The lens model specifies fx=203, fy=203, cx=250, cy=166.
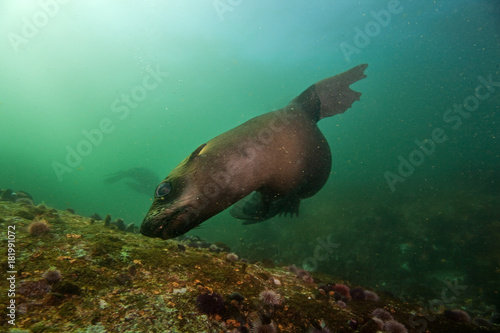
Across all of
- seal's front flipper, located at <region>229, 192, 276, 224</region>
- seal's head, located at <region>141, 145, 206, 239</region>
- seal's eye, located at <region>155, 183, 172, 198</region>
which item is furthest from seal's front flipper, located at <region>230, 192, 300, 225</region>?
seal's eye, located at <region>155, 183, 172, 198</region>

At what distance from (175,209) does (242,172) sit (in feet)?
3.29

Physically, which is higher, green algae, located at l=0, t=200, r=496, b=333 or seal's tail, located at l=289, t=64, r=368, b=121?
seal's tail, located at l=289, t=64, r=368, b=121

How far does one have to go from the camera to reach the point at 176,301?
1.86m

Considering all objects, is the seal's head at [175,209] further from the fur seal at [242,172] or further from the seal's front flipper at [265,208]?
the seal's front flipper at [265,208]

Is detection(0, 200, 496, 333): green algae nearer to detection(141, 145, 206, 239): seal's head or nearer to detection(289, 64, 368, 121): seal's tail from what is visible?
detection(141, 145, 206, 239): seal's head

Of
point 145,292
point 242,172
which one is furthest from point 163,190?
point 145,292

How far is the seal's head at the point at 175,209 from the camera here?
2.41 m

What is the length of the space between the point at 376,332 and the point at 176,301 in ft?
6.25

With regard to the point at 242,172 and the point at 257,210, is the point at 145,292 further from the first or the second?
the point at 257,210

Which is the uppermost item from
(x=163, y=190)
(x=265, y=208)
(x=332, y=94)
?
(x=332, y=94)

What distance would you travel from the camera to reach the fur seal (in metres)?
2.51

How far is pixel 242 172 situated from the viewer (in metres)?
2.89

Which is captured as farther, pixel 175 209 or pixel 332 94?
pixel 332 94

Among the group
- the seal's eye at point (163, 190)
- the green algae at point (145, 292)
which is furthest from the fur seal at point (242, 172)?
the green algae at point (145, 292)
